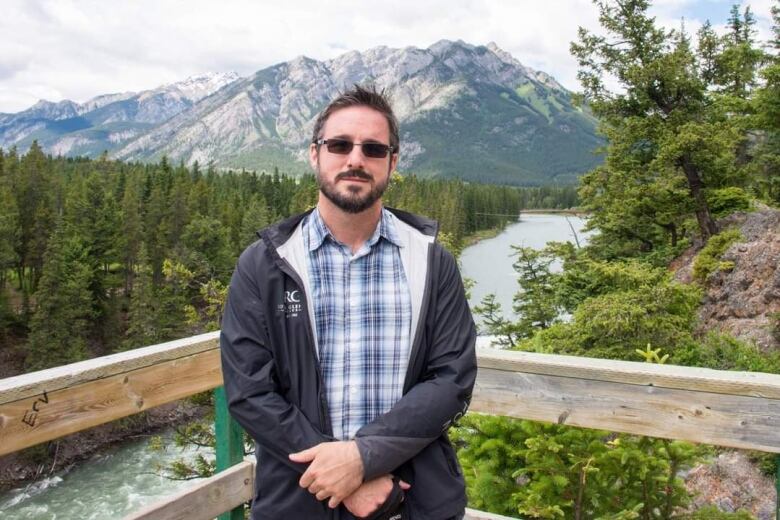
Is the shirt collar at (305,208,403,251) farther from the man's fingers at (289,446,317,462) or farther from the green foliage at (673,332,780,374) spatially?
the green foliage at (673,332,780,374)

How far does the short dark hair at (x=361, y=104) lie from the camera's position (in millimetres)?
2137

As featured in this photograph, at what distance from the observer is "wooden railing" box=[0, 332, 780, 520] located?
209cm

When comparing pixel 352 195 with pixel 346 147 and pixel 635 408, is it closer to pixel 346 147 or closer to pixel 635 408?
pixel 346 147

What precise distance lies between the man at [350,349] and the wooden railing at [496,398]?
0.63 meters

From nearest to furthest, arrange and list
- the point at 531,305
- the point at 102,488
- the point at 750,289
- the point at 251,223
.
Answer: the point at 750,289 → the point at 102,488 → the point at 531,305 → the point at 251,223

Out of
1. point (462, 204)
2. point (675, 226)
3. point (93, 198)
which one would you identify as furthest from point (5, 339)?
point (462, 204)

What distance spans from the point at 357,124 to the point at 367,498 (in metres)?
1.24

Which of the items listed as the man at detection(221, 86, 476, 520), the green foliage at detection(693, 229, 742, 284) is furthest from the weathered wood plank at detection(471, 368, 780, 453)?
the green foliage at detection(693, 229, 742, 284)

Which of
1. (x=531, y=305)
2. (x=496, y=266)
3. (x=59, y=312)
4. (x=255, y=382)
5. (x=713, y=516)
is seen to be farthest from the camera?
(x=496, y=266)

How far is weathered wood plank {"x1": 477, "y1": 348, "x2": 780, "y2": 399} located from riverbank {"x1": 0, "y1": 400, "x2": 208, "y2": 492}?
2196 cm

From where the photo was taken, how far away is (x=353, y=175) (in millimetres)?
2078

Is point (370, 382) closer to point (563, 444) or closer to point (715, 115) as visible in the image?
point (563, 444)

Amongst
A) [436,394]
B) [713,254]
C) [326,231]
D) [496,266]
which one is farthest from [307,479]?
[496,266]

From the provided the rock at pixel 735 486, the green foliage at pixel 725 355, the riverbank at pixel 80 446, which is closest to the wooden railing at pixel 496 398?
the rock at pixel 735 486
